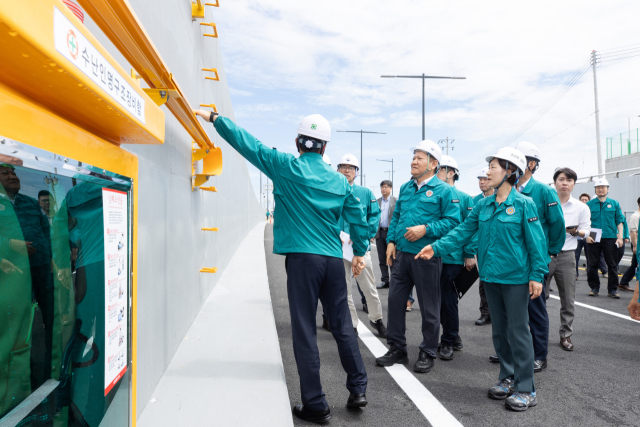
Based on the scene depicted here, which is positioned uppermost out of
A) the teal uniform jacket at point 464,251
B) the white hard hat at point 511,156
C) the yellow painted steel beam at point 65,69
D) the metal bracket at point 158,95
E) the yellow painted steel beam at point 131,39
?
the yellow painted steel beam at point 131,39

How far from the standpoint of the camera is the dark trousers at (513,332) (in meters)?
3.23

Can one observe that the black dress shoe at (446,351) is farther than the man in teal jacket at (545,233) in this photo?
Yes

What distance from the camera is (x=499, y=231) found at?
339 centimetres

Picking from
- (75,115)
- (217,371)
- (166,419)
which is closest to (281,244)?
(217,371)

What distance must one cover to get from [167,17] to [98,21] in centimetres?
179

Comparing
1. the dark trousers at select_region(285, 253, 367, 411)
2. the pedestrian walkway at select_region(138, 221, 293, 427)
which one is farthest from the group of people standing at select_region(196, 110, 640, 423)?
the pedestrian walkway at select_region(138, 221, 293, 427)

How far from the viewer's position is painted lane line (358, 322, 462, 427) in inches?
117

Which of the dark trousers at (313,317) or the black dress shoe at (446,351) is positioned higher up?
the dark trousers at (313,317)

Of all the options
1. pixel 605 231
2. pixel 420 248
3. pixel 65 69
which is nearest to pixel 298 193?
pixel 420 248

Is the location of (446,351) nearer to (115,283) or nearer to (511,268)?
(511,268)

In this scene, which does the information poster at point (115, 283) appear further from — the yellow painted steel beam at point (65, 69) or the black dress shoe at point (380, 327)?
the black dress shoe at point (380, 327)

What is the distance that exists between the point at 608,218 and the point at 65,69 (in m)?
9.75

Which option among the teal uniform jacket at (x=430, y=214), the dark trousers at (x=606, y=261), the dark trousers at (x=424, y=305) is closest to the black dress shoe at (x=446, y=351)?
the dark trousers at (x=424, y=305)

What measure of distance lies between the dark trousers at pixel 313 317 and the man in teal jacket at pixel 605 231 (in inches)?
264
